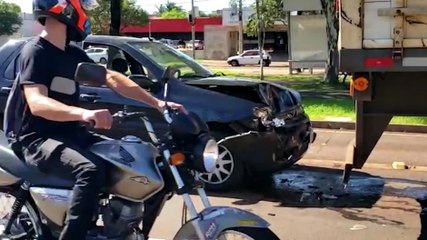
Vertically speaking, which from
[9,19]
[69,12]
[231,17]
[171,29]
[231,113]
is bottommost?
[231,113]

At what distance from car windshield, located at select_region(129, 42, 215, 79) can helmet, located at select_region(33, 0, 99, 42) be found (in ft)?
12.5

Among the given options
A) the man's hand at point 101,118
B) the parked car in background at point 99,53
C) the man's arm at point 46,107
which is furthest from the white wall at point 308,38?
the man's hand at point 101,118

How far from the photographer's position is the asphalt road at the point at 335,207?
18.8 feet

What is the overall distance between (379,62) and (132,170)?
2.66 metres

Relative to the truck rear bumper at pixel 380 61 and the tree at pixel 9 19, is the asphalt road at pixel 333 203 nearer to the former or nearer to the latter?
the truck rear bumper at pixel 380 61

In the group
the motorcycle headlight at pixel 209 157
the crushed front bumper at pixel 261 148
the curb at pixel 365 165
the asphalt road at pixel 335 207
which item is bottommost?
the asphalt road at pixel 335 207

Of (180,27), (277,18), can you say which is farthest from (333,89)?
(180,27)

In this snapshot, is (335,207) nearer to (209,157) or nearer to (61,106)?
(209,157)

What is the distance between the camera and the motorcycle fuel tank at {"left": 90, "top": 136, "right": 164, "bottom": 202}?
3.47 m

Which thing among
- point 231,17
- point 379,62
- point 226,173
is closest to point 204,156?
point 379,62

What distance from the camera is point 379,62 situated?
5277mm

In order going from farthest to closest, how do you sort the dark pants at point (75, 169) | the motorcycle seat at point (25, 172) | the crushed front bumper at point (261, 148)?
the crushed front bumper at point (261, 148) < the motorcycle seat at point (25, 172) < the dark pants at point (75, 169)

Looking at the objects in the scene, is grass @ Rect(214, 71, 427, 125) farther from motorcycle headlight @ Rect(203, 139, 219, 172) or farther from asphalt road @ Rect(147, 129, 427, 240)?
motorcycle headlight @ Rect(203, 139, 219, 172)

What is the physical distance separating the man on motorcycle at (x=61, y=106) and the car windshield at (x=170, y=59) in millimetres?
3828
